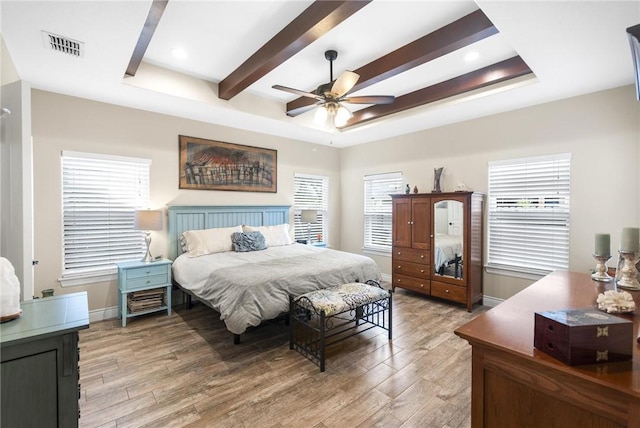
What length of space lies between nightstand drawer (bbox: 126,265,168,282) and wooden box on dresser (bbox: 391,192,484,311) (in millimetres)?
3359

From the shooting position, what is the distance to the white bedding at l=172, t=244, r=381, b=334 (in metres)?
2.69

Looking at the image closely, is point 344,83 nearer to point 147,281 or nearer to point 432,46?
point 432,46

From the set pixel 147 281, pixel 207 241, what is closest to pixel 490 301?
pixel 207 241

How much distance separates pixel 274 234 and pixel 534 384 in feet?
12.9

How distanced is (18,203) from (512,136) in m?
5.08

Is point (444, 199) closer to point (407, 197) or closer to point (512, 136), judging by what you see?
point (407, 197)

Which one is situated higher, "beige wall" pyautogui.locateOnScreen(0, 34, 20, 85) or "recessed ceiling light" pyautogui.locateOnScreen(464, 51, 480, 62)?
"recessed ceiling light" pyautogui.locateOnScreen(464, 51, 480, 62)

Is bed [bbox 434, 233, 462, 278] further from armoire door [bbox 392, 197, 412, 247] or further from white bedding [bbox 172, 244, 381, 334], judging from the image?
white bedding [bbox 172, 244, 381, 334]

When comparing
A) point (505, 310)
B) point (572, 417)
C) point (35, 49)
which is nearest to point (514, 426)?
point (572, 417)

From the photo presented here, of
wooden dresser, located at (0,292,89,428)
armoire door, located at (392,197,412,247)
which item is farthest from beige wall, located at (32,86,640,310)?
wooden dresser, located at (0,292,89,428)

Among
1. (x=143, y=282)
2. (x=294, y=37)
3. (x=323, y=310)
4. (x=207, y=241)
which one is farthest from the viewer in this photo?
(x=207, y=241)

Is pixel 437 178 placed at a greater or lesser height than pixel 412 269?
greater

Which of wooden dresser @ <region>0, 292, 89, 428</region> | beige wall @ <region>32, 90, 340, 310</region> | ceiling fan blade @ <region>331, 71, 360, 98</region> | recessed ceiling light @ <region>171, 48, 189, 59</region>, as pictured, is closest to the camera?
wooden dresser @ <region>0, 292, 89, 428</region>

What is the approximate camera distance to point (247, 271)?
3.00 metres
